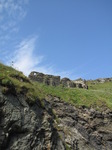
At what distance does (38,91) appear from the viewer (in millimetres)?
22703

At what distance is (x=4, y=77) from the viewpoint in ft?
62.8

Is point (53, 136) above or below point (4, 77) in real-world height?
below

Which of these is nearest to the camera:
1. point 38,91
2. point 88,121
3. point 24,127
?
point 24,127

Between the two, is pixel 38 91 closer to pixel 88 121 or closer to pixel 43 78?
pixel 88 121

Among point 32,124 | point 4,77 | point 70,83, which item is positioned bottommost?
point 32,124

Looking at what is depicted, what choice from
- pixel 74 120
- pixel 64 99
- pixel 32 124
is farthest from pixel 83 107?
pixel 32 124

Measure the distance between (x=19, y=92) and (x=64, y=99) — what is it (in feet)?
89.5

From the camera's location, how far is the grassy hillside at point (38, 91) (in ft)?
62.8

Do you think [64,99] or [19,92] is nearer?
[19,92]

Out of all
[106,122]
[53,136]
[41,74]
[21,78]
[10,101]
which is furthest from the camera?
[41,74]

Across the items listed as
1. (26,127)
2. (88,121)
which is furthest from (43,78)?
(26,127)

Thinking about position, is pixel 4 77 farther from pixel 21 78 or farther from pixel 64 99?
pixel 64 99

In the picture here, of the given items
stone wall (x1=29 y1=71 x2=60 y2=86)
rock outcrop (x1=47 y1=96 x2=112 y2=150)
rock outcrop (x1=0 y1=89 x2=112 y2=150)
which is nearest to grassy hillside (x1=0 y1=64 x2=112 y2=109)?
rock outcrop (x1=0 y1=89 x2=112 y2=150)

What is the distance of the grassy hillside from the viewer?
1914cm
